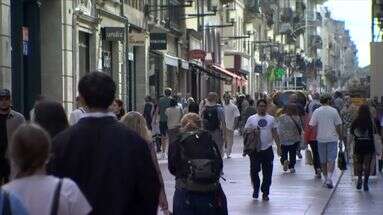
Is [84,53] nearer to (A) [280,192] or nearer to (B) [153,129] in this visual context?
(B) [153,129]

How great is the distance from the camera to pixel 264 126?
1634 cm

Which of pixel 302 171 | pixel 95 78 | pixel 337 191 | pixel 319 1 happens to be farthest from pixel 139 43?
pixel 319 1

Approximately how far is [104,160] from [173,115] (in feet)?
64.6

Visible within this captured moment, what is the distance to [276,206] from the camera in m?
14.9

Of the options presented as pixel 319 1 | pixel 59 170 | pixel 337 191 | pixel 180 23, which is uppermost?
pixel 319 1

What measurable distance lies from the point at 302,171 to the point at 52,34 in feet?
24.2

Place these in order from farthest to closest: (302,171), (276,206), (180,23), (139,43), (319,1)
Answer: (319,1), (180,23), (139,43), (302,171), (276,206)

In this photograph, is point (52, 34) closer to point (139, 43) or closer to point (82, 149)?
point (139, 43)

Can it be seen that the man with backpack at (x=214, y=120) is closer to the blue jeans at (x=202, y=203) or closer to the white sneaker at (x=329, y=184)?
the white sneaker at (x=329, y=184)

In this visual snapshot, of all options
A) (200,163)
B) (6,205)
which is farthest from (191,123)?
(6,205)

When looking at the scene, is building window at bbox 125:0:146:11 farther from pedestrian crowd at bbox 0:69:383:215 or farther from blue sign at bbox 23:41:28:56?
pedestrian crowd at bbox 0:69:383:215

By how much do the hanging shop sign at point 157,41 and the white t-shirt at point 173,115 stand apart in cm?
1165

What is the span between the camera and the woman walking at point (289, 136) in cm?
2167

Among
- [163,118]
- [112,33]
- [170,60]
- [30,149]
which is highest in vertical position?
[112,33]
